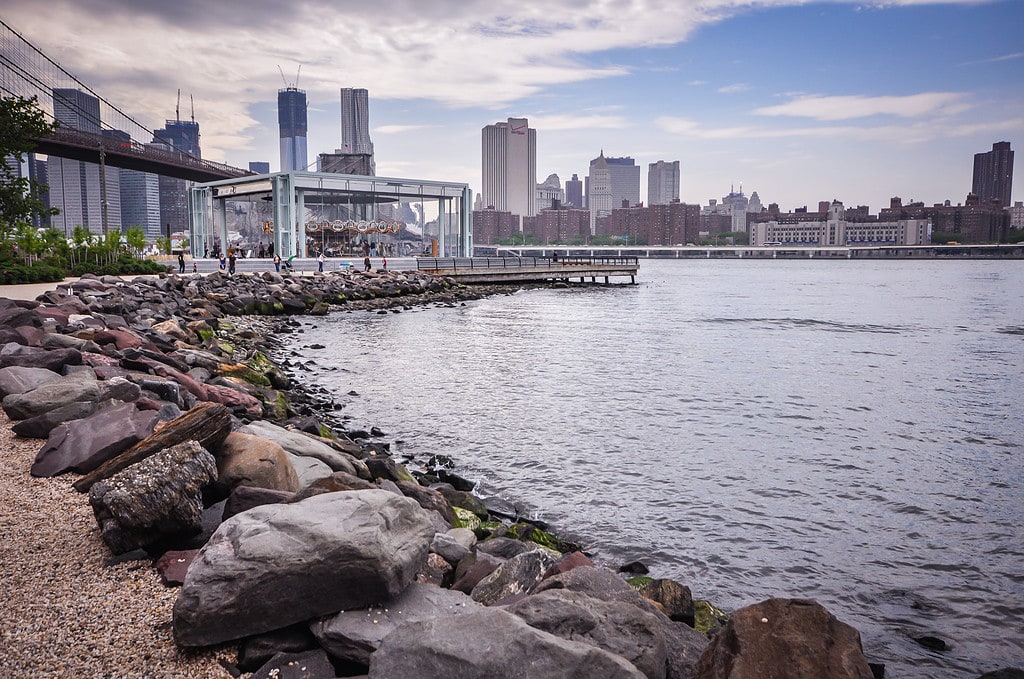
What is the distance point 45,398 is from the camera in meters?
7.23

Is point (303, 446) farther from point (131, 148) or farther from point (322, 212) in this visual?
point (131, 148)

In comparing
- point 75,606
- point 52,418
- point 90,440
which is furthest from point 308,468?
point 75,606

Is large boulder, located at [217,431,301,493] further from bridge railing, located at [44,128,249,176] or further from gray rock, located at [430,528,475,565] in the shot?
bridge railing, located at [44,128,249,176]

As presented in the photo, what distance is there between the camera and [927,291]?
72.7 m

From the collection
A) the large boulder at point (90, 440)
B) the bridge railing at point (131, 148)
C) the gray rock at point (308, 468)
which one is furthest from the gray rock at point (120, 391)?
the bridge railing at point (131, 148)

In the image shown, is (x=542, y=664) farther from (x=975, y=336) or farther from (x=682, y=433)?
(x=975, y=336)

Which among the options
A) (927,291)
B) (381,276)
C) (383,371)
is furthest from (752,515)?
(927,291)

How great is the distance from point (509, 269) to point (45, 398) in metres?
56.0

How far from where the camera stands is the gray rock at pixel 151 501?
4.69 metres

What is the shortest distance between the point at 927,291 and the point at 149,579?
8149 centimetres

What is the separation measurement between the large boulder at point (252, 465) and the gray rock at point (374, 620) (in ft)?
6.92

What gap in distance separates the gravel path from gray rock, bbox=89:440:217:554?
0.18 metres

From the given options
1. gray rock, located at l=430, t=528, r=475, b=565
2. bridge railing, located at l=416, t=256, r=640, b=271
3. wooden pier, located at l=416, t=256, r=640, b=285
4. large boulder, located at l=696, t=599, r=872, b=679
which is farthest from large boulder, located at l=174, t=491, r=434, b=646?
bridge railing, located at l=416, t=256, r=640, b=271

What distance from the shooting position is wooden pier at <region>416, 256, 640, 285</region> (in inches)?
2266
